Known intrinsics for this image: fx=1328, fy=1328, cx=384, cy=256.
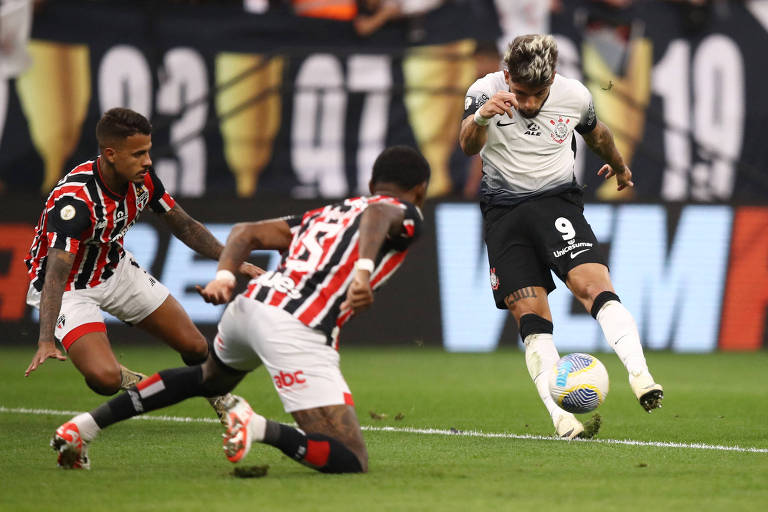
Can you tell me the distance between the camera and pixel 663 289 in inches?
596

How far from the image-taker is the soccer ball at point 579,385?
6.97m

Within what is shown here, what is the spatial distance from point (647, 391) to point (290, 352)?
6.44 feet

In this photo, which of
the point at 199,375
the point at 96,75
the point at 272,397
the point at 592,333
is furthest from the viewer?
the point at 96,75

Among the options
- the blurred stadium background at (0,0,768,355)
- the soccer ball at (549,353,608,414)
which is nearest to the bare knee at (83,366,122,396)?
the soccer ball at (549,353,608,414)

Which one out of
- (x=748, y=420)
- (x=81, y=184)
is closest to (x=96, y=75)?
(x=81, y=184)

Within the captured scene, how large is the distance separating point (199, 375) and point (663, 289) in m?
9.67

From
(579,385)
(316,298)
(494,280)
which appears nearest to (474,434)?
(494,280)

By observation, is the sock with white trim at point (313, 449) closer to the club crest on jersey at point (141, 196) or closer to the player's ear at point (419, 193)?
the player's ear at point (419, 193)

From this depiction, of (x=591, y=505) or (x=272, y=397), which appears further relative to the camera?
(x=272, y=397)

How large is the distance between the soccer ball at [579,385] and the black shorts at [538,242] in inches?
27.0

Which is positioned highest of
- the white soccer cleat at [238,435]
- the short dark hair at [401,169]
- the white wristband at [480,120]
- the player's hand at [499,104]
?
the player's hand at [499,104]

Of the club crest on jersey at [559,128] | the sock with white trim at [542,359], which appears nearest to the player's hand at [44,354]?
the sock with white trim at [542,359]

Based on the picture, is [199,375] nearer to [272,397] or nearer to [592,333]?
[272,397]

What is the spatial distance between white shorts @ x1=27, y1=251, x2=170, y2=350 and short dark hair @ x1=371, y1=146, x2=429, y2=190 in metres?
2.48
